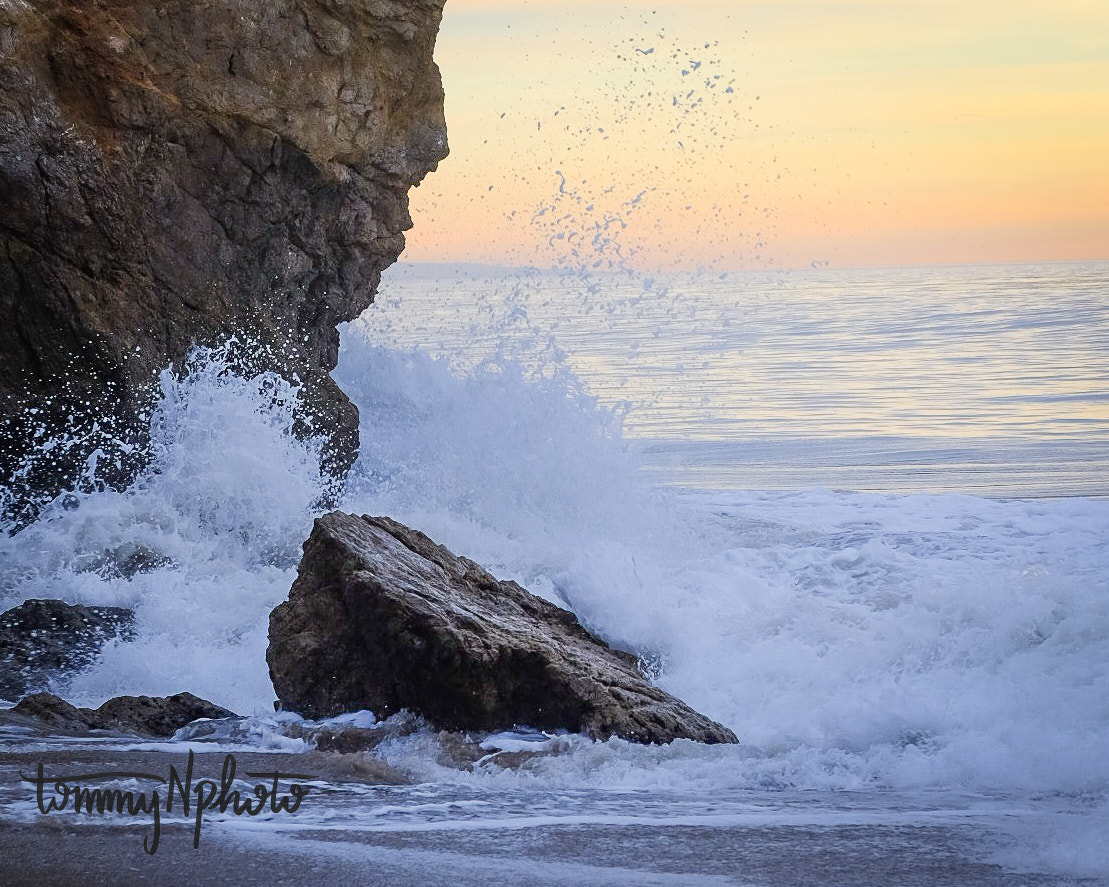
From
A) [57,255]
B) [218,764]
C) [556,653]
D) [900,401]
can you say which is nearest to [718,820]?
[556,653]

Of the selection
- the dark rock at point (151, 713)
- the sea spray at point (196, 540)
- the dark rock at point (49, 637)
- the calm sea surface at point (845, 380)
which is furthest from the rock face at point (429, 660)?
the calm sea surface at point (845, 380)

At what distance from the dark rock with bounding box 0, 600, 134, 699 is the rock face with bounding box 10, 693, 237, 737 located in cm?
60

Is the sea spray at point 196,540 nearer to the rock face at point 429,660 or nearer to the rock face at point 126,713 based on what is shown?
the rock face at point 126,713

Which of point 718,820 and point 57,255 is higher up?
point 57,255

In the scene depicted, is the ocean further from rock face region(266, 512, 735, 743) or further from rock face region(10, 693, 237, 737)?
rock face region(10, 693, 237, 737)

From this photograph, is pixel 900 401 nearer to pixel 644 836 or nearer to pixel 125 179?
pixel 125 179

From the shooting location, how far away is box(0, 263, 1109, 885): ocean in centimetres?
313

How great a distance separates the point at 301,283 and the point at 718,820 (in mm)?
6447

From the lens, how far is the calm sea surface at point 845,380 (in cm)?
1095

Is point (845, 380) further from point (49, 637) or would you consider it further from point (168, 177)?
point (49, 637)

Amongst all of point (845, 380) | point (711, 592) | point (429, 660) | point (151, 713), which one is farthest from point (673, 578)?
point (845, 380)

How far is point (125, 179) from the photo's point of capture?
25.2 ft
